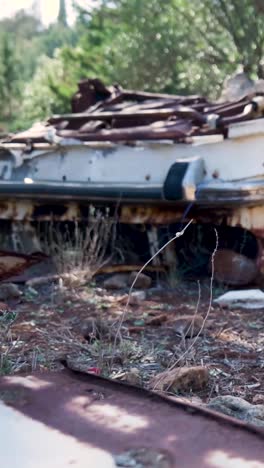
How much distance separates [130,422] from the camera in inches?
77.7

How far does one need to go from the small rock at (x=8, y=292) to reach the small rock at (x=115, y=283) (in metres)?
0.75

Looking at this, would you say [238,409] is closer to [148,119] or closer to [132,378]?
[132,378]

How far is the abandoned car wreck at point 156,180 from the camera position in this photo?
604 centimetres

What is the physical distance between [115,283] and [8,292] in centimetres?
91

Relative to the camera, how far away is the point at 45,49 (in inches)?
1484

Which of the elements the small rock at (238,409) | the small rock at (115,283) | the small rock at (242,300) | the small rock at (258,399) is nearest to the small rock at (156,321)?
the small rock at (242,300)

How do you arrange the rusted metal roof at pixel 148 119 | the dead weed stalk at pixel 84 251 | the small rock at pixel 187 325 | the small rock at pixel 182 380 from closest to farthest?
the small rock at pixel 182 380 → the small rock at pixel 187 325 → the dead weed stalk at pixel 84 251 → the rusted metal roof at pixel 148 119

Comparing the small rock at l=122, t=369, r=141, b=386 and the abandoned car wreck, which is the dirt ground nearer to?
the small rock at l=122, t=369, r=141, b=386

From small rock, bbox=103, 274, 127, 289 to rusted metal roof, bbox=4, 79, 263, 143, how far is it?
1.16m

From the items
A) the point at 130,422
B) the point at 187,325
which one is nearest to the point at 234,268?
the point at 187,325

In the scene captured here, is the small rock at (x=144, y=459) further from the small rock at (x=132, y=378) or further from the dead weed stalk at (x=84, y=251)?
the dead weed stalk at (x=84, y=251)

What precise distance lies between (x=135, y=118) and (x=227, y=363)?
3656mm

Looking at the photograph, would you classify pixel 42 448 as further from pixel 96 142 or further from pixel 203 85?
pixel 203 85

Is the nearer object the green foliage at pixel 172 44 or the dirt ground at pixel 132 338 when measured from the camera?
the dirt ground at pixel 132 338
